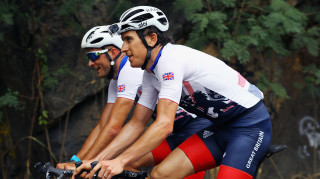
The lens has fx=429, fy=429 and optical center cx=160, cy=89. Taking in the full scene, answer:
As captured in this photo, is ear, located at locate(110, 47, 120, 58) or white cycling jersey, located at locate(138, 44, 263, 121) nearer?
white cycling jersey, located at locate(138, 44, 263, 121)

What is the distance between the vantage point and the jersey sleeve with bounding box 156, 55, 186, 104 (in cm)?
278

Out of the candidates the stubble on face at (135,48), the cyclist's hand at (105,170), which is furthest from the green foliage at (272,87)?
the cyclist's hand at (105,170)

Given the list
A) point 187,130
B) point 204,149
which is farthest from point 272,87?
point 204,149

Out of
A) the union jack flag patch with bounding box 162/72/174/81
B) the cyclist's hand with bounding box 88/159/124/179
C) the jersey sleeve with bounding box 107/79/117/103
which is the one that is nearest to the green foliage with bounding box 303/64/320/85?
the jersey sleeve with bounding box 107/79/117/103

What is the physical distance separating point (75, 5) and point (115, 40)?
158 centimetres

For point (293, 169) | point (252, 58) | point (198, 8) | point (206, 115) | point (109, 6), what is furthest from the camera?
point (293, 169)

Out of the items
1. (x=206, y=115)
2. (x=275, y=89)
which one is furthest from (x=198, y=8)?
(x=206, y=115)

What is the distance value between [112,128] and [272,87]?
9.99ft

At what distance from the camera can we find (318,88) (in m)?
6.45

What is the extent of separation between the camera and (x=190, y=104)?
316cm

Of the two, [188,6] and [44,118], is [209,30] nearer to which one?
[188,6]

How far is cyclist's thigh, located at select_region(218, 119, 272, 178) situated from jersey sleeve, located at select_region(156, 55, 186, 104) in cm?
62

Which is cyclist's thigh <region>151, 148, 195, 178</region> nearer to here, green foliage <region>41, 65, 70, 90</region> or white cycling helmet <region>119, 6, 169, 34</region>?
white cycling helmet <region>119, 6, 169, 34</region>

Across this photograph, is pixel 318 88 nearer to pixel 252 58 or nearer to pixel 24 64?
pixel 252 58
